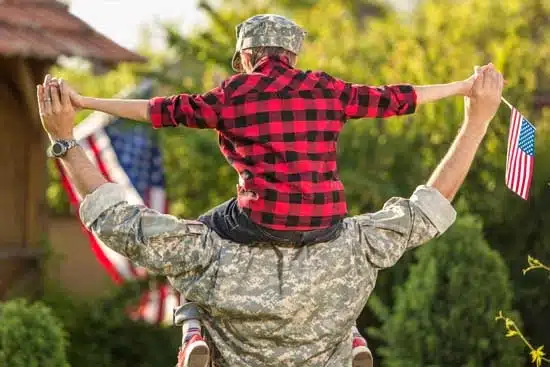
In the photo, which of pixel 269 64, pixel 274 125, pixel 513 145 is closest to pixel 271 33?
pixel 269 64

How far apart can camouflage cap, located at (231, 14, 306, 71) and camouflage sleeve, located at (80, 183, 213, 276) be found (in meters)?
0.68

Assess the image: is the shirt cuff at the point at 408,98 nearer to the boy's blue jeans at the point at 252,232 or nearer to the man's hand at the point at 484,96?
the man's hand at the point at 484,96

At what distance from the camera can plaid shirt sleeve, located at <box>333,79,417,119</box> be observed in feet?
15.9

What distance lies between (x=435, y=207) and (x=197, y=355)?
1058mm

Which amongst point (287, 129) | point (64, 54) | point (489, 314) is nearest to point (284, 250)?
point (287, 129)

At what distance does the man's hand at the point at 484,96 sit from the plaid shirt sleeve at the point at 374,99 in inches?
12.5

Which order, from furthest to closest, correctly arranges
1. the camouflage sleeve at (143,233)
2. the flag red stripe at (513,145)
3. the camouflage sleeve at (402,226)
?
the flag red stripe at (513,145) → the camouflage sleeve at (402,226) → the camouflage sleeve at (143,233)

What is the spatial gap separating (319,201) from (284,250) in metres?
0.22

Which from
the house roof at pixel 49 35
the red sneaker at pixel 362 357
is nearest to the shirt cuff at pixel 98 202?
the red sneaker at pixel 362 357

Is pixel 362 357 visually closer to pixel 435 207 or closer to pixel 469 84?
pixel 435 207

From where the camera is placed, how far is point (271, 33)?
486 cm

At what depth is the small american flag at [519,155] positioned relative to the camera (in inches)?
209

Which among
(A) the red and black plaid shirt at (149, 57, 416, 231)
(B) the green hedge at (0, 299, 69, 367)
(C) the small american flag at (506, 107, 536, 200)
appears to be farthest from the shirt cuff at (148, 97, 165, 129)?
(B) the green hedge at (0, 299, 69, 367)

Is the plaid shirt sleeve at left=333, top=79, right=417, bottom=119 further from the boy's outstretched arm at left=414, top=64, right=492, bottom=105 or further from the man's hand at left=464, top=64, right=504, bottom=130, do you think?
the man's hand at left=464, top=64, right=504, bottom=130
